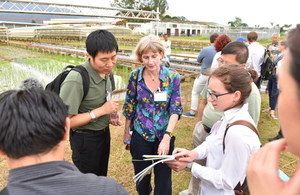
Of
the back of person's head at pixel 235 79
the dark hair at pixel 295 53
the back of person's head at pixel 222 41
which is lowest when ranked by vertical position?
the back of person's head at pixel 235 79

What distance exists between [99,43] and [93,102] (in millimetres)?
477

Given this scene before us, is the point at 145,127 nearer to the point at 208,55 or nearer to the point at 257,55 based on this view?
the point at 208,55

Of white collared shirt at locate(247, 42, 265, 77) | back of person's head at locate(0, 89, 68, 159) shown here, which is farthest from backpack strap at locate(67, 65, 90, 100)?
white collared shirt at locate(247, 42, 265, 77)

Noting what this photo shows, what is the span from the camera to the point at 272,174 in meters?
0.59

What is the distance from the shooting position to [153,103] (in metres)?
1.87

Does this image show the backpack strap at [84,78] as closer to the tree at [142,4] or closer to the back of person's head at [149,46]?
the back of person's head at [149,46]

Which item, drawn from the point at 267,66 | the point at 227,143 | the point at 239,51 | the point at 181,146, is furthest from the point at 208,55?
the point at 227,143

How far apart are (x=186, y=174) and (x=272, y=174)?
8.18ft

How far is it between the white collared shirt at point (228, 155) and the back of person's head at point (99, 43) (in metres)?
1.02

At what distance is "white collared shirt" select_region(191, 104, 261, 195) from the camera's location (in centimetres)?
124

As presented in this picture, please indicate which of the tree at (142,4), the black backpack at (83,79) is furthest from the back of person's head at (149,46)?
the tree at (142,4)

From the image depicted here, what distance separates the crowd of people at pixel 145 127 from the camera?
614mm

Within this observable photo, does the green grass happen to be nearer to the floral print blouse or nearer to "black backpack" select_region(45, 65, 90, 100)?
the floral print blouse

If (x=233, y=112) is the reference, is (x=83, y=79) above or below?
above
